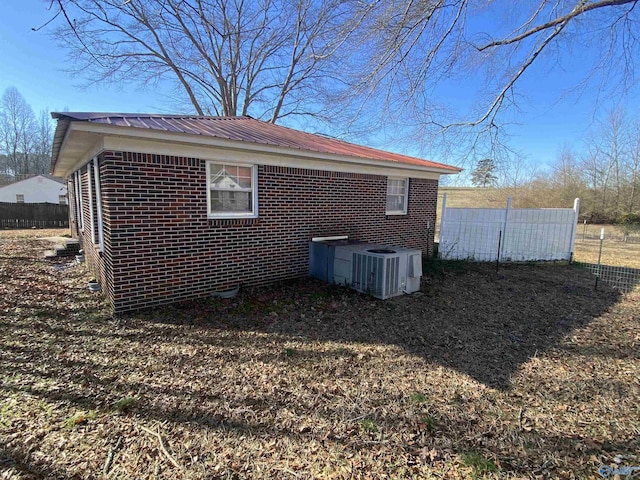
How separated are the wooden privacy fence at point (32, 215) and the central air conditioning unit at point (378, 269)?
23.0 m

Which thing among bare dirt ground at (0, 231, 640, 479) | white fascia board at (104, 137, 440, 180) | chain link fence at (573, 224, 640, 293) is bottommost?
bare dirt ground at (0, 231, 640, 479)

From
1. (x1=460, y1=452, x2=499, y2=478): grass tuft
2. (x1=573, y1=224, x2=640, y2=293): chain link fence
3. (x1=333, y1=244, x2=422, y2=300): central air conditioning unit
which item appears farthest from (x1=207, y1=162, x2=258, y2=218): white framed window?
(x1=573, y1=224, x2=640, y2=293): chain link fence

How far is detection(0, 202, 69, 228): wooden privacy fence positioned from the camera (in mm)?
20391

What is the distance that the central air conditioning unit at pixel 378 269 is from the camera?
5.66 meters

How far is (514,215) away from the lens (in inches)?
378

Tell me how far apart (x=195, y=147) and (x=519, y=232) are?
9.47 m

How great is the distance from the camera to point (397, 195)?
8.97 m

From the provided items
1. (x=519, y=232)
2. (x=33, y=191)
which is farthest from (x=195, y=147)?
(x=33, y=191)

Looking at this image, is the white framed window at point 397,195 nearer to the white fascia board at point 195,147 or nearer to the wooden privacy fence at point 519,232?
the white fascia board at point 195,147

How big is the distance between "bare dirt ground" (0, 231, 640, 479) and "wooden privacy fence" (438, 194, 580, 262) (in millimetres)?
4268

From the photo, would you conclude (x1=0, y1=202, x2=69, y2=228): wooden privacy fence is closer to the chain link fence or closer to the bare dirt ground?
the bare dirt ground

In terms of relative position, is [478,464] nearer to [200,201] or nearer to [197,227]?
[197,227]

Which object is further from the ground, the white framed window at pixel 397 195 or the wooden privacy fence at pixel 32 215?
the white framed window at pixel 397 195

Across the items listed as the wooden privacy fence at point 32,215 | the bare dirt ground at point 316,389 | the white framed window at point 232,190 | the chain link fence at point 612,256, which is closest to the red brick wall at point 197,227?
the white framed window at point 232,190
